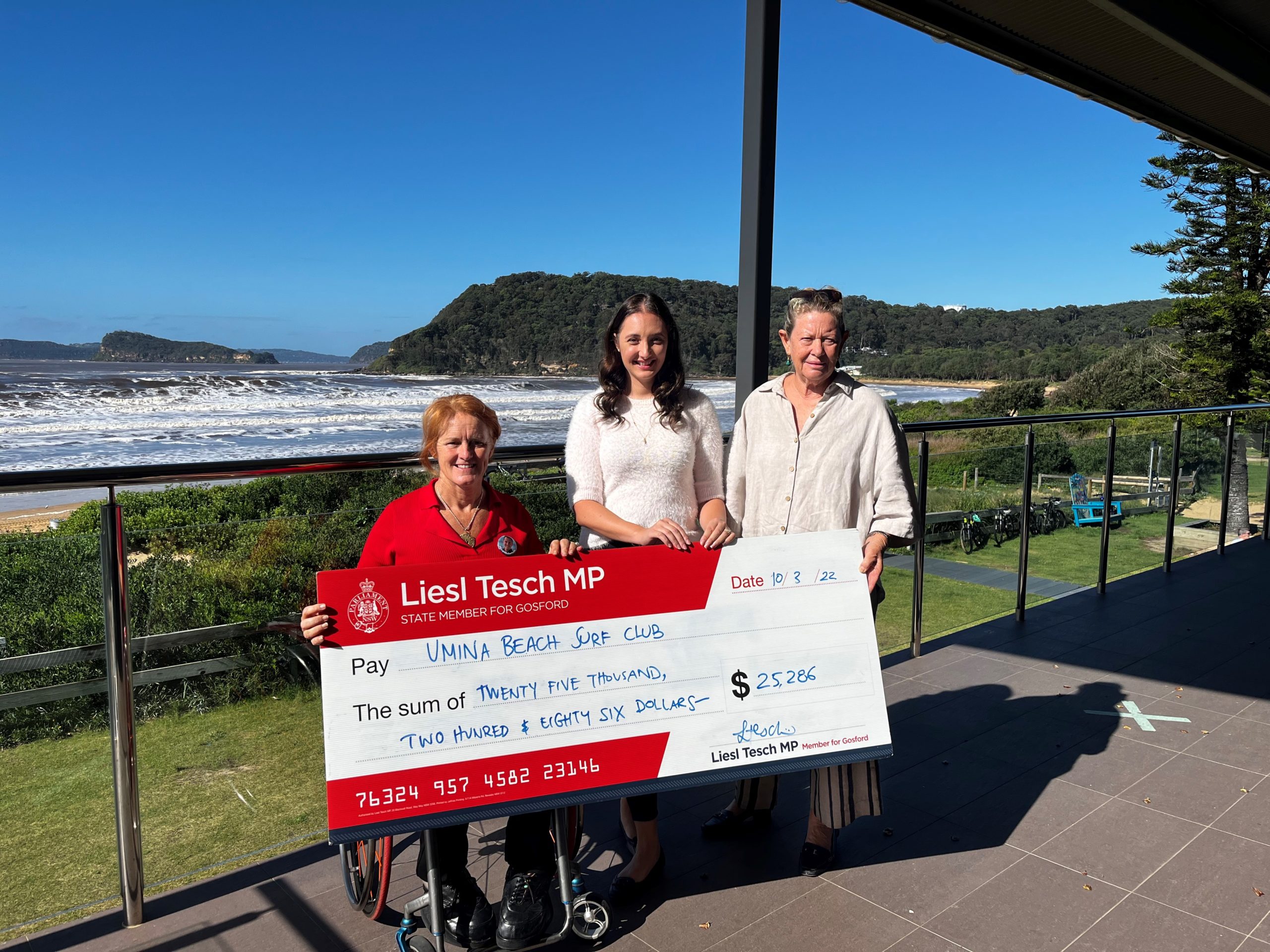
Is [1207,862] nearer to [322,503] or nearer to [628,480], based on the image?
[628,480]

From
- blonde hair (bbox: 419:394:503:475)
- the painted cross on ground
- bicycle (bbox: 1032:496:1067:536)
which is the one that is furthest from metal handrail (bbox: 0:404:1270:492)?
bicycle (bbox: 1032:496:1067:536)

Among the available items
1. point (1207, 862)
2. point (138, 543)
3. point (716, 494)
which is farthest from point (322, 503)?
point (1207, 862)

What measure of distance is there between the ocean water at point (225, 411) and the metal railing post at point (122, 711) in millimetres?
12670

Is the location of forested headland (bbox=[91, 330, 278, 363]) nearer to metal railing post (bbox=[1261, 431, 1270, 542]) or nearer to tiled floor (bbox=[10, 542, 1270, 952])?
metal railing post (bbox=[1261, 431, 1270, 542])

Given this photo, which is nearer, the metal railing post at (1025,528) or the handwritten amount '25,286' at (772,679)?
Result: the handwritten amount '25,286' at (772,679)

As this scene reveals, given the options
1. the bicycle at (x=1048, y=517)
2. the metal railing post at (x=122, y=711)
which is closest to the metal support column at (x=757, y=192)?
the metal railing post at (x=122, y=711)

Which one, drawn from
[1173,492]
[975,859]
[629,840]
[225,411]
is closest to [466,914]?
[629,840]

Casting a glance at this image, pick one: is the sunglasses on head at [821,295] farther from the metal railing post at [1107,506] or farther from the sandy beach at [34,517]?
the metal railing post at [1107,506]

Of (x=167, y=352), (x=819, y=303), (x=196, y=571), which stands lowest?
(x=196, y=571)

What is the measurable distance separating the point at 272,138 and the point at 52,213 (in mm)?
19260

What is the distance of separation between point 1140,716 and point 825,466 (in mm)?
1980

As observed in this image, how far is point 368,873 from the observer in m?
1.94

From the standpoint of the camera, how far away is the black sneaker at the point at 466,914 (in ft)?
6.04

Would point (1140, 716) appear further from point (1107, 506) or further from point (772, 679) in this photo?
point (1107, 506)
